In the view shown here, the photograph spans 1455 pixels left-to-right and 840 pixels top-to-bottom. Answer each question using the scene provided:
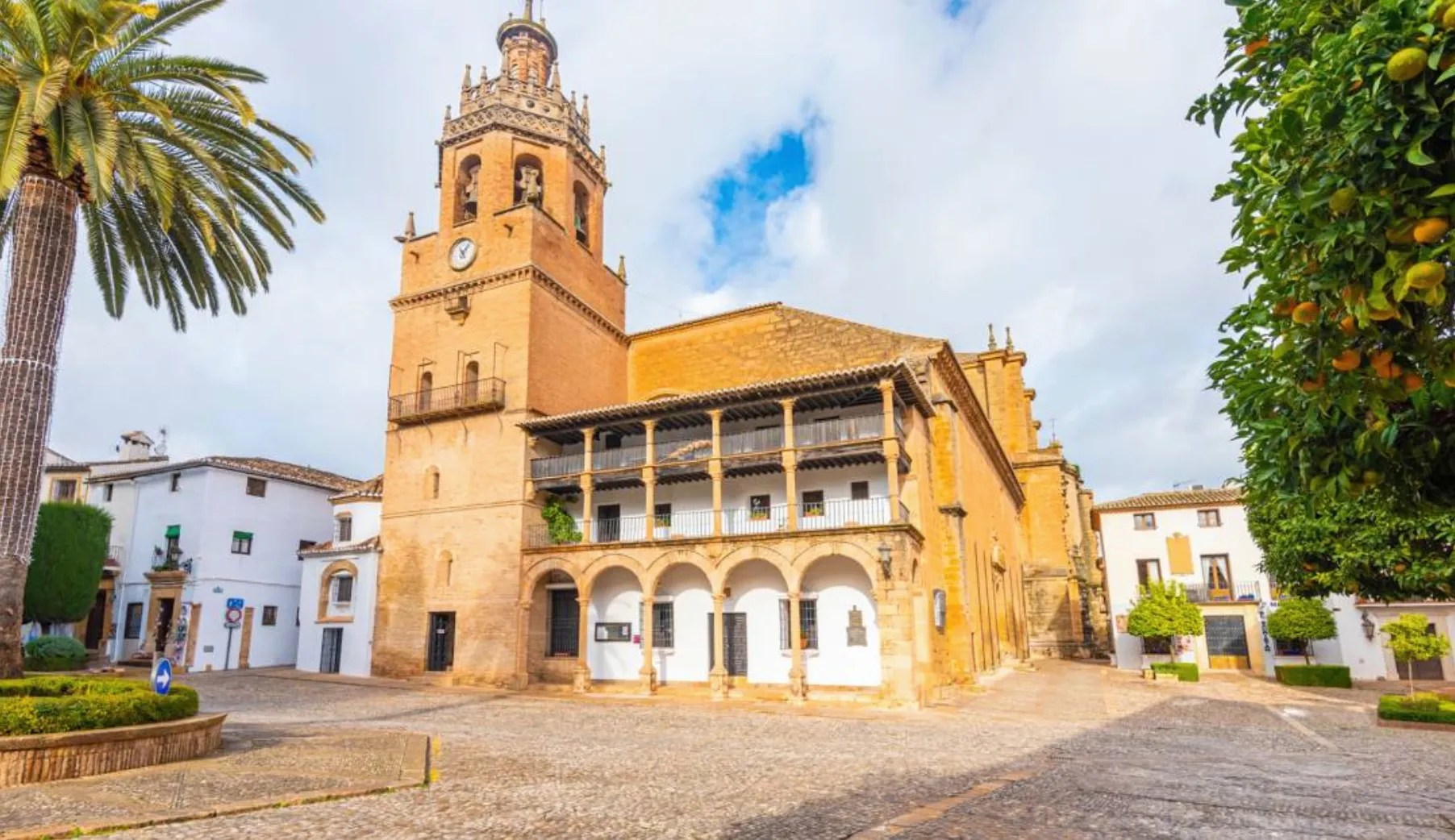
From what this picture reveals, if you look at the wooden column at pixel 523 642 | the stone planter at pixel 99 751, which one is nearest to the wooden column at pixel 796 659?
the wooden column at pixel 523 642

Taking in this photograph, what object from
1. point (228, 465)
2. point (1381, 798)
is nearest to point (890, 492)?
point (1381, 798)

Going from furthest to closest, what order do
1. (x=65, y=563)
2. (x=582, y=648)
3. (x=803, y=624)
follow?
(x=65, y=563) < (x=582, y=648) < (x=803, y=624)

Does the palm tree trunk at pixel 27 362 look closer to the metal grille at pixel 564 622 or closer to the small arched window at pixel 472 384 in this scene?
the small arched window at pixel 472 384

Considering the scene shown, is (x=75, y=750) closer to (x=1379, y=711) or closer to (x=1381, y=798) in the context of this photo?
(x=1381, y=798)

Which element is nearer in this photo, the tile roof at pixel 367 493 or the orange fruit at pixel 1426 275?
the orange fruit at pixel 1426 275

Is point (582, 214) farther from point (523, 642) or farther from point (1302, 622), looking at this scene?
point (1302, 622)

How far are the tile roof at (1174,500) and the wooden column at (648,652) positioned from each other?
885 inches

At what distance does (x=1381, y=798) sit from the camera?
9.23 meters

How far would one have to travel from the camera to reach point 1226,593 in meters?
33.0

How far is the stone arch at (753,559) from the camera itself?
21.9 m

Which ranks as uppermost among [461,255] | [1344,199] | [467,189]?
[467,189]

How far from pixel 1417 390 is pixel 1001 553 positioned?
109ft

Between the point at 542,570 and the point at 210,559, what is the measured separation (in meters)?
15.0

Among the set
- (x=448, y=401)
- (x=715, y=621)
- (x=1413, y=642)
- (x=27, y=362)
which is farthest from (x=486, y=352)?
(x=1413, y=642)
